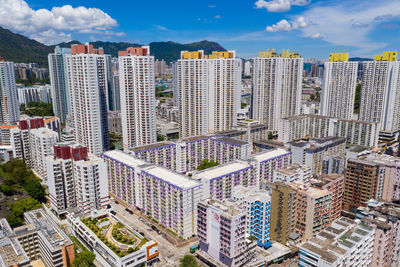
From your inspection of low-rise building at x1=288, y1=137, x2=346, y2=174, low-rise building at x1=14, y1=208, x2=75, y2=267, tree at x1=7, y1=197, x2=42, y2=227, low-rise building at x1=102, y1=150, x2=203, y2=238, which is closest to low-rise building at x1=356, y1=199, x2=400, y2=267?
low-rise building at x1=102, y1=150, x2=203, y2=238

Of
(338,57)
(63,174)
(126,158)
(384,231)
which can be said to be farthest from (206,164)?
(338,57)

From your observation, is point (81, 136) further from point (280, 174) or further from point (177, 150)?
point (280, 174)

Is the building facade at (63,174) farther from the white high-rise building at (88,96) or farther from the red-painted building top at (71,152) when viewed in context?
the white high-rise building at (88,96)

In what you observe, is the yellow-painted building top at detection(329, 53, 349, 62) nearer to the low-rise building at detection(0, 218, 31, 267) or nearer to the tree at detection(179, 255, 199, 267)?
the tree at detection(179, 255, 199, 267)

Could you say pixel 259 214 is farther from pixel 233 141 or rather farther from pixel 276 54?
pixel 276 54

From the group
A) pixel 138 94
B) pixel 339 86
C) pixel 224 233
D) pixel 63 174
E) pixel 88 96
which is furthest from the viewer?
pixel 339 86

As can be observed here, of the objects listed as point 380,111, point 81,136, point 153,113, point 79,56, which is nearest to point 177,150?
point 153,113
